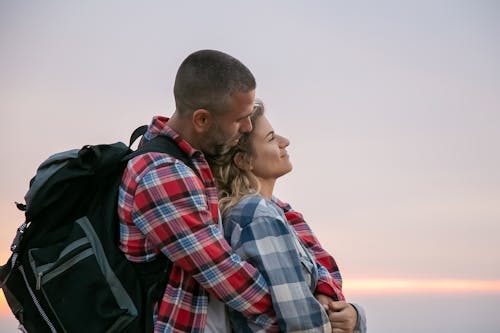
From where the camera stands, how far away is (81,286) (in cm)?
320

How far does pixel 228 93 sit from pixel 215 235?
72 cm

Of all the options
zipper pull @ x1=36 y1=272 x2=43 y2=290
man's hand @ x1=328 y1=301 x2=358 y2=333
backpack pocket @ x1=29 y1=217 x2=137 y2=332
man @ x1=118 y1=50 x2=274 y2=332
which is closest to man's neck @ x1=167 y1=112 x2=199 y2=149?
man @ x1=118 y1=50 x2=274 y2=332

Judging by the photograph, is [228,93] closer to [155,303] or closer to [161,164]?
[161,164]

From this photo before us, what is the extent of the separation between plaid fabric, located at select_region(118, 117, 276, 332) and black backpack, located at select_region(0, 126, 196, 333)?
67 millimetres

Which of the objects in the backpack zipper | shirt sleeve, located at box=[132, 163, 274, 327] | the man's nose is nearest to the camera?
shirt sleeve, located at box=[132, 163, 274, 327]

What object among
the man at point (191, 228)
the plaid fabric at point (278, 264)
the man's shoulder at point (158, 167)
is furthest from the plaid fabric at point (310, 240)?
the man's shoulder at point (158, 167)

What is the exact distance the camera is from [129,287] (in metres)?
3.21

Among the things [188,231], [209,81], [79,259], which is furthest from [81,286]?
[209,81]

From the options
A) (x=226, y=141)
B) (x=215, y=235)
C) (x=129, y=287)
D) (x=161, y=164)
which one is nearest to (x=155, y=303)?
(x=129, y=287)

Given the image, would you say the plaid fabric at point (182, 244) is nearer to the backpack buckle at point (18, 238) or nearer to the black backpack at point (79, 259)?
the black backpack at point (79, 259)

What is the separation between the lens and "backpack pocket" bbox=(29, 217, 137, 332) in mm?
3170

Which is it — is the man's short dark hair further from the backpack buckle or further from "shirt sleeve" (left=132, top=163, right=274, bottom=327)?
the backpack buckle

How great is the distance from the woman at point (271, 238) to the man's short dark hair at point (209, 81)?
356mm

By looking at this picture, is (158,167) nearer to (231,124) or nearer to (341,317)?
(231,124)
